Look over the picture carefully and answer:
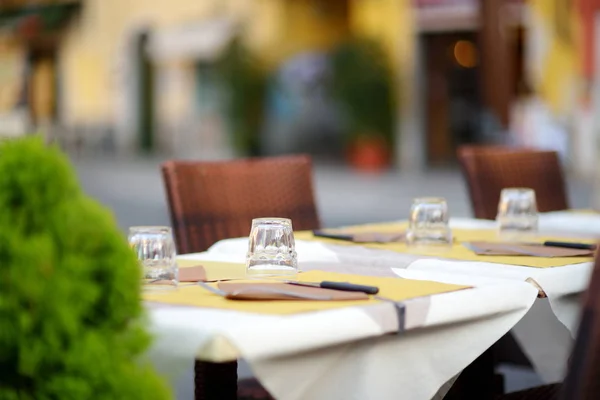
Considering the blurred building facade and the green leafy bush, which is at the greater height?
the blurred building facade

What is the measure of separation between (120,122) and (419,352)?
28533 mm

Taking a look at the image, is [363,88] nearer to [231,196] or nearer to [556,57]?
[556,57]

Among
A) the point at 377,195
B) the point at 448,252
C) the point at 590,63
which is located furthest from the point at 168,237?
the point at 590,63

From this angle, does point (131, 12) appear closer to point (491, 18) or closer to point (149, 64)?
point (149, 64)

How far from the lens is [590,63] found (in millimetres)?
18750

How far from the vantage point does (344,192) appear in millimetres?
16547

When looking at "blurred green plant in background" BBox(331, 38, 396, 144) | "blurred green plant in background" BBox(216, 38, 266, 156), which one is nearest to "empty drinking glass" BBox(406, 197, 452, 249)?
"blurred green plant in background" BBox(331, 38, 396, 144)

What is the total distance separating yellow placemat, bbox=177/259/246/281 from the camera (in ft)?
8.16

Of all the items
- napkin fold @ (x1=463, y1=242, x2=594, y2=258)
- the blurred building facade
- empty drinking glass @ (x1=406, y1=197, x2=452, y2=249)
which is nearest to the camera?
napkin fold @ (x1=463, y1=242, x2=594, y2=258)

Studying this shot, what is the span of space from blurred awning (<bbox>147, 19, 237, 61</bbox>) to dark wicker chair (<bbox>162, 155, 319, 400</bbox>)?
21245mm

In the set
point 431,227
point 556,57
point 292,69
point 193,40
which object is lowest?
point 431,227

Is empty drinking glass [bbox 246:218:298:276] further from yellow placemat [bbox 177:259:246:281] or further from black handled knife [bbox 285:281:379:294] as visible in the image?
black handled knife [bbox 285:281:379:294]

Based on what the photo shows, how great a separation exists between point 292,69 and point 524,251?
21.8 meters

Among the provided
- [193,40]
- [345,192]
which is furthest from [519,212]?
[193,40]
